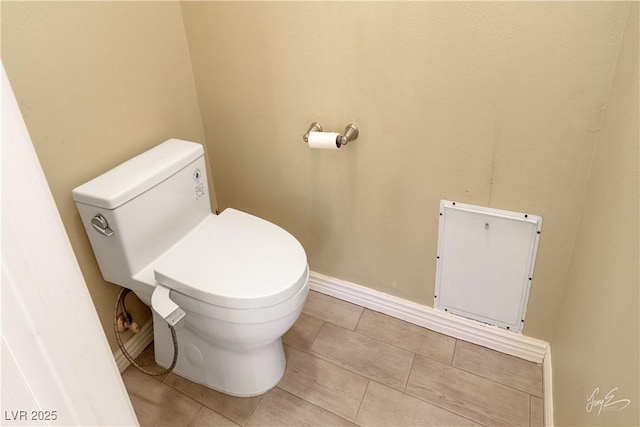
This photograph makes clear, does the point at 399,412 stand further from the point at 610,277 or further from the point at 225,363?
the point at 610,277

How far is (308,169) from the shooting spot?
5.27ft

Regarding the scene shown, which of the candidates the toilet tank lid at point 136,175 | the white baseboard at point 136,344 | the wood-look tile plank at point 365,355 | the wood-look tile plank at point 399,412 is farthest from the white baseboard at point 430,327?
the toilet tank lid at point 136,175

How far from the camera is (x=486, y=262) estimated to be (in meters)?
1.45

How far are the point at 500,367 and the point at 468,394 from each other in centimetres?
17

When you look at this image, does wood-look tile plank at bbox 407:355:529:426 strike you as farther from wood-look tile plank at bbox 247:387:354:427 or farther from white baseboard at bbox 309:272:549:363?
wood-look tile plank at bbox 247:387:354:427

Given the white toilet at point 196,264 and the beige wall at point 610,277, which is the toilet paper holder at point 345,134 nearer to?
the white toilet at point 196,264

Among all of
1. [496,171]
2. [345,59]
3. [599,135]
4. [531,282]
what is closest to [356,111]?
[345,59]

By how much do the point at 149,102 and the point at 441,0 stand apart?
37.5 inches

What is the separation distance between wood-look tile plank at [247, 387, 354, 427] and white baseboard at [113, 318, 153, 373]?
518mm

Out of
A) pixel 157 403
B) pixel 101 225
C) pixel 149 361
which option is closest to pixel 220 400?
pixel 157 403

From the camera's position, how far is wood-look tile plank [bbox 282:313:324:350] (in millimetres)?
1650

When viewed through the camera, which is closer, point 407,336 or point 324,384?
point 324,384

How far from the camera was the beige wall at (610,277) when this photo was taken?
751mm

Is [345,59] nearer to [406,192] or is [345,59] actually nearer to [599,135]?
[406,192]
